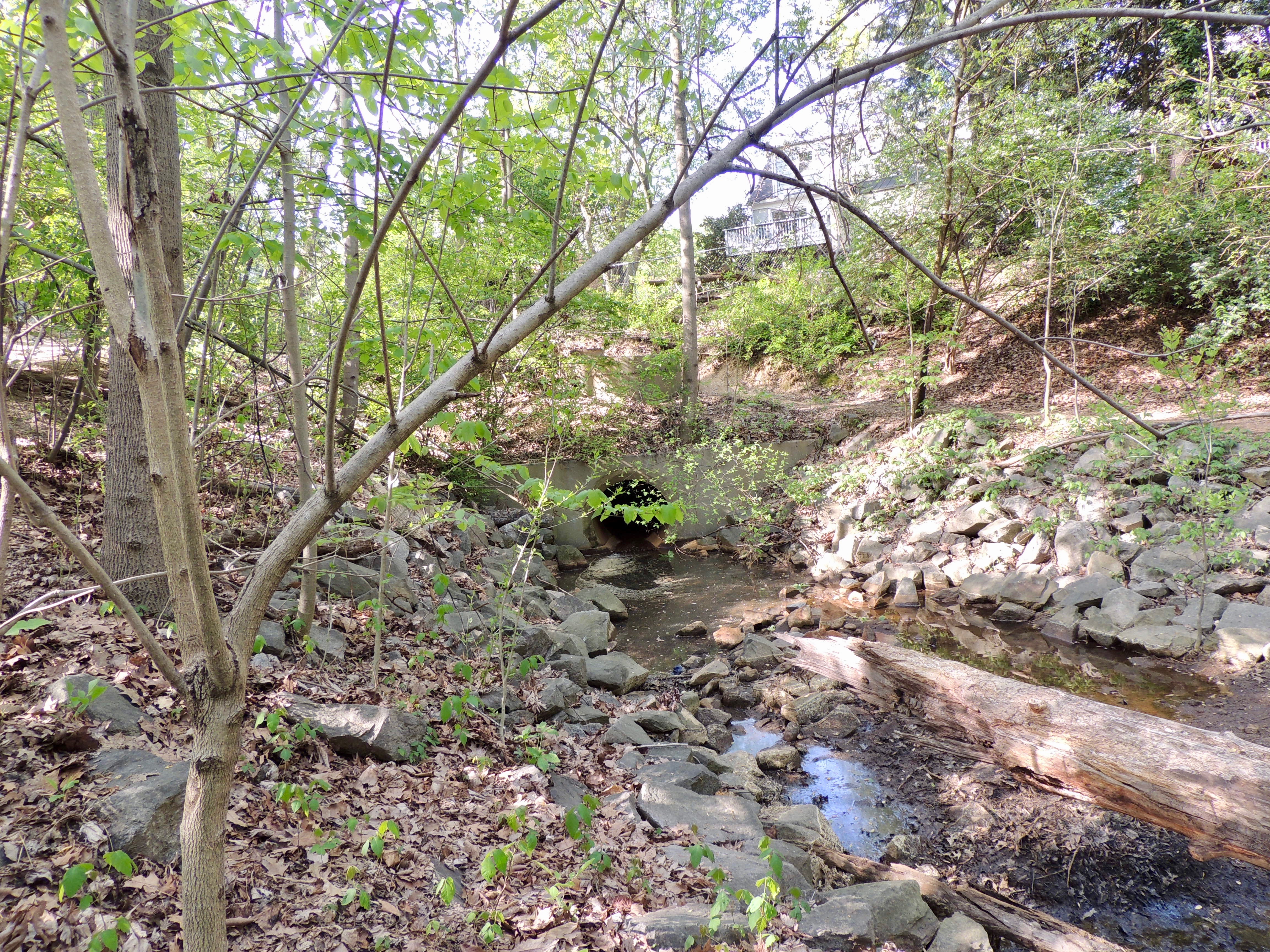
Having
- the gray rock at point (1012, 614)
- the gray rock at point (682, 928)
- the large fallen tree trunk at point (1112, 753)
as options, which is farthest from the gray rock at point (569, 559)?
the gray rock at point (682, 928)

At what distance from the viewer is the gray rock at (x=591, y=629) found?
6879mm

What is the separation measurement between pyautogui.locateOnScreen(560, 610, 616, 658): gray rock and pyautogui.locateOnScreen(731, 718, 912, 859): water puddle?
→ 1.85 meters

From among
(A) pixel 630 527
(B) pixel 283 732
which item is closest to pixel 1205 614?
(B) pixel 283 732

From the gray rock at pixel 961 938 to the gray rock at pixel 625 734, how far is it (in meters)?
2.12

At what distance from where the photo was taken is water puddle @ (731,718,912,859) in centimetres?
429

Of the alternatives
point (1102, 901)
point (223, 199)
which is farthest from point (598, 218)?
point (1102, 901)

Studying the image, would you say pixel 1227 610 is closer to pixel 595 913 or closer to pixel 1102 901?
pixel 1102 901

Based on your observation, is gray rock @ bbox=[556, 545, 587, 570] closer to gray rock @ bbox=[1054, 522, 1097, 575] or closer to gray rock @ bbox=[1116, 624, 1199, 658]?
gray rock @ bbox=[1054, 522, 1097, 575]

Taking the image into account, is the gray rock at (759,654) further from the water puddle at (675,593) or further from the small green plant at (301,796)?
the small green plant at (301,796)

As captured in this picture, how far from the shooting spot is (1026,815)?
427cm

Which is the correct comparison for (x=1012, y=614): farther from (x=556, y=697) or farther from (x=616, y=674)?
(x=556, y=697)

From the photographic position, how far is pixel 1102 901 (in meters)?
3.59

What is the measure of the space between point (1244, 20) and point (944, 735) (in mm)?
5171

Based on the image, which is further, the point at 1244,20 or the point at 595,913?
the point at 595,913
